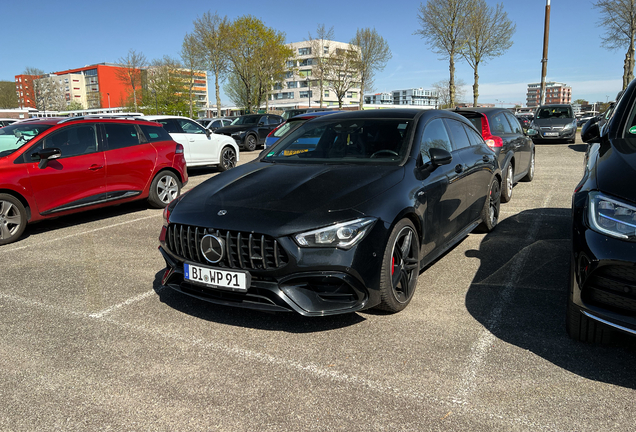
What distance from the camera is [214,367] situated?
3.03 meters

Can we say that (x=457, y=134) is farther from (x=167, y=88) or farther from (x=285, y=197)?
(x=167, y=88)

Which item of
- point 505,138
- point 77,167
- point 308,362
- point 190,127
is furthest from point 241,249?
point 190,127

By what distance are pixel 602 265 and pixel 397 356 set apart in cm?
129

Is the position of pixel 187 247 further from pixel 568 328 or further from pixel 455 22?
pixel 455 22

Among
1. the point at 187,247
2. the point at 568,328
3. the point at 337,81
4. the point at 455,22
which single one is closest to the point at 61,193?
the point at 187,247

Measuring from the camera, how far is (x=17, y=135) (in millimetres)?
7086

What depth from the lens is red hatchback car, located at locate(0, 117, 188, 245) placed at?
6.52 metres

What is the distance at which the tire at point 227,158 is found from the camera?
13914 mm

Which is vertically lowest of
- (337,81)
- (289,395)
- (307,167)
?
(289,395)

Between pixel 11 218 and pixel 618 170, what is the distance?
22.2ft

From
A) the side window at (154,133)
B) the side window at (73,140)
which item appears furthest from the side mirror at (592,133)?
the side window at (154,133)

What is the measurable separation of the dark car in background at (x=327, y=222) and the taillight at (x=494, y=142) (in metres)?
3.27

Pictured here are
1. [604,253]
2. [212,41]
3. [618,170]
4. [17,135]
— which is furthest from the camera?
[212,41]

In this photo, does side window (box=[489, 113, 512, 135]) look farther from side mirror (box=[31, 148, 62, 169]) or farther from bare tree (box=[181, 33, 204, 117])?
bare tree (box=[181, 33, 204, 117])
